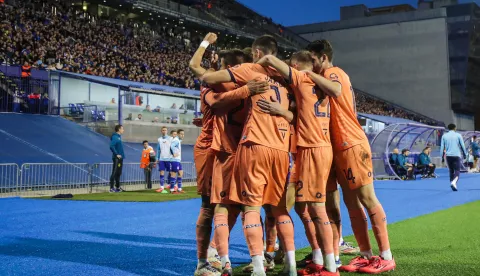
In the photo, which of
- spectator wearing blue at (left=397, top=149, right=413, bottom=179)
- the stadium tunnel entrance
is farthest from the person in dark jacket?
spectator wearing blue at (left=397, top=149, right=413, bottom=179)

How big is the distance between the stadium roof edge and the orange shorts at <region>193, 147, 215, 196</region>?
198ft

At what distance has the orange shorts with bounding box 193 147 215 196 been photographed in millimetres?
4985

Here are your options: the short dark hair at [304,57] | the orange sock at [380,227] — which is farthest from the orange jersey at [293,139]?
the orange sock at [380,227]

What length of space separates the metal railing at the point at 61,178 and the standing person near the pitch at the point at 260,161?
1231 centimetres

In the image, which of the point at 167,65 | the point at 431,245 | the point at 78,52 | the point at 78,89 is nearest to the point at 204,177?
the point at 431,245

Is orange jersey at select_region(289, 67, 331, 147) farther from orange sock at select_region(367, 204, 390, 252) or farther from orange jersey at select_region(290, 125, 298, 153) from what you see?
orange sock at select_region(367, 204, 390, 252)

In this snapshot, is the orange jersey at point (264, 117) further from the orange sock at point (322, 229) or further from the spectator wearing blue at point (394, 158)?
the spectator wearing blue at point (394, 158)

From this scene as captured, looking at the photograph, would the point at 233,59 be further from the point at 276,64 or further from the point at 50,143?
the point at 50,143

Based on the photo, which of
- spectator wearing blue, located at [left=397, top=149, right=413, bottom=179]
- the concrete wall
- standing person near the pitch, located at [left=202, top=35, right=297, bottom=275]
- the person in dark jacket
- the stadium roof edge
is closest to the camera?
standing person near the pitch, located at [left=202, top=35, right=297, bottom=275]

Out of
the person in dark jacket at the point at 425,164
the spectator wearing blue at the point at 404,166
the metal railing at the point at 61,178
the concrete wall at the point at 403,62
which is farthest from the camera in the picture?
the concrete wall at the point at 403,62

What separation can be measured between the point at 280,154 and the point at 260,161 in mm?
241

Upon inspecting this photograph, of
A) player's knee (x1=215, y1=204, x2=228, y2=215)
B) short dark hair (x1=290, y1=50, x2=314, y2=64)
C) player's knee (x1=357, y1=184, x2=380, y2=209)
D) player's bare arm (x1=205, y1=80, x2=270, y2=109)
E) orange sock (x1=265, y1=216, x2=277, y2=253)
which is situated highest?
short dark hair (x1=290, y1=50, x2=314, y2=64)

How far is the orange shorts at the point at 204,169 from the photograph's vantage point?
4.99 meters

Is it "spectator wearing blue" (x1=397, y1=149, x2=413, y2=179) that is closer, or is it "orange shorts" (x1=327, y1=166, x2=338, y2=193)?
"orange shorts" (x1=327, y1=166, x2=338, y2=193)
